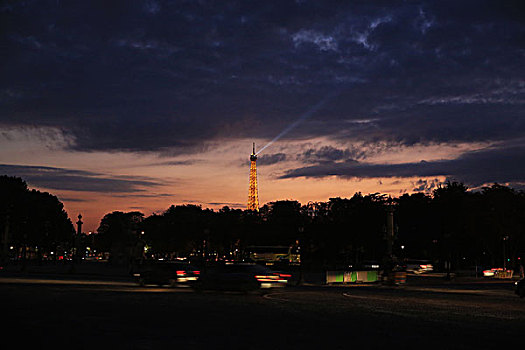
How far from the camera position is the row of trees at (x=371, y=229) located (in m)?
86.8

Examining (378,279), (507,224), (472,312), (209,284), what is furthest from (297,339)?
(507,224)

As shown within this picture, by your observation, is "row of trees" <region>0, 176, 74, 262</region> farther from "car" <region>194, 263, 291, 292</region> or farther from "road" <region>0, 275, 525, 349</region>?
"road" <region>0, 275, 525, 349</region>

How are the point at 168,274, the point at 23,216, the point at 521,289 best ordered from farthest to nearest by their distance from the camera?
the point at 23,216, the point at 168,274, the point at 521,289

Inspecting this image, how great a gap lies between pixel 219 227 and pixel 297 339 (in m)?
130

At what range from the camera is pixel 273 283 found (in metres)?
29.9

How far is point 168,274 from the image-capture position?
1400 inches

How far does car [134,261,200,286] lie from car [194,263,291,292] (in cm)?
562

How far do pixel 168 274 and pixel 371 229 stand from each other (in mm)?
73648

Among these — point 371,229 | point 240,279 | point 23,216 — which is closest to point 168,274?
point 240,279

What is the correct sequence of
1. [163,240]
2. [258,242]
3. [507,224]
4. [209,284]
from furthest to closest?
[163,240], [258,242], [507,224], [209,284]

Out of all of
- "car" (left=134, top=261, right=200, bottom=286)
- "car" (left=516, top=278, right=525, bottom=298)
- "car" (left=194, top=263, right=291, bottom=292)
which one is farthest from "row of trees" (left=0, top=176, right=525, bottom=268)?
"car" (left=516, top=278, right=525, bottom=298)

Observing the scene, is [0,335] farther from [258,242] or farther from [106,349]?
[258,242]

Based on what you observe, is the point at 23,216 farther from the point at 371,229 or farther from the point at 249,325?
the point at 249,325

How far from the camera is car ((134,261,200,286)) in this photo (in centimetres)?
3550
